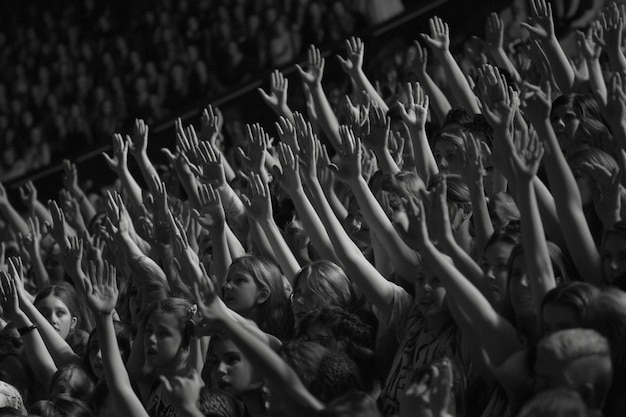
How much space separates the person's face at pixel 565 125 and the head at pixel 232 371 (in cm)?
121

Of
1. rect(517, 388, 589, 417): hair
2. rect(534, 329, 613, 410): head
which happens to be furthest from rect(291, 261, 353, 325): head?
rect(517, 388, 589, 417): hair

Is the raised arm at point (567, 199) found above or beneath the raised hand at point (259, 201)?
beneath

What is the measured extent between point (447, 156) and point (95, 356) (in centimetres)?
134

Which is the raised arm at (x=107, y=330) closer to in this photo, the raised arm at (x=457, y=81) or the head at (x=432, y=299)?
the head at (x=432, y=299)

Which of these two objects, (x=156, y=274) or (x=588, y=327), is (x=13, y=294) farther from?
(x=588, y=327)

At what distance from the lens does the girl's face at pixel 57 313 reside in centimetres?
409

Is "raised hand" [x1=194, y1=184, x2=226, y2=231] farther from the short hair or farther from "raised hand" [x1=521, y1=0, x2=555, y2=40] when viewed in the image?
the short hair

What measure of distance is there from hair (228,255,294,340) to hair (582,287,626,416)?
1.22 meters

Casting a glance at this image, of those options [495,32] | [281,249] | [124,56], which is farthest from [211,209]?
[124,56]

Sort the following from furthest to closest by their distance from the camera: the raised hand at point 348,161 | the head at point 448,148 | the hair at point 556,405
Answer: the head at point 448,148 < the raised hand at point 348,161 < the hair at point 556,405

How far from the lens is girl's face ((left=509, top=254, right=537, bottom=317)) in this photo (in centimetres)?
252

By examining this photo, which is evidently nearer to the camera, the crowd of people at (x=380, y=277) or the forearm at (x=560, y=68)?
the crowd of people at (x=380, y=277)

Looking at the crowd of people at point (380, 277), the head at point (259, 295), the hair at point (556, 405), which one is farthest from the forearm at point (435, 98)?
the hair at point (556, 405)

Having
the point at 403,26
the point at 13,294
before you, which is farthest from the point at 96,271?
the point at 403,26
